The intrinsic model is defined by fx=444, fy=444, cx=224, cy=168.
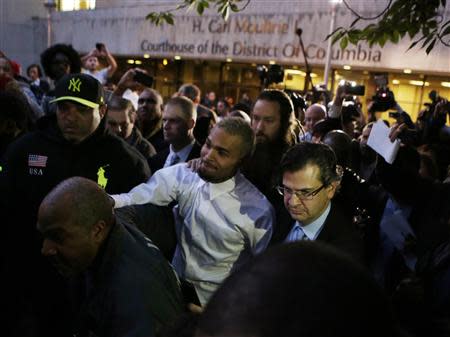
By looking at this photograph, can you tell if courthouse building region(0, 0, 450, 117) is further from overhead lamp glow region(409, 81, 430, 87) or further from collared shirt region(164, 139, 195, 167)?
collared shirt region(164, 139, 195, 167)

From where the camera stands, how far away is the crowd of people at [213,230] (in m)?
0.66

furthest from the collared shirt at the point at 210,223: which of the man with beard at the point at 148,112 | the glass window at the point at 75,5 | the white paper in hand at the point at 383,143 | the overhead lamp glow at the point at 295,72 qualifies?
the glass window at the point at 75,5

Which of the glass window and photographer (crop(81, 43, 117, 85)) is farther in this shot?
the glass window

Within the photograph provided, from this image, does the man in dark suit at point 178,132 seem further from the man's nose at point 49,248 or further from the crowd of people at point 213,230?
the man's nose at point 49,248

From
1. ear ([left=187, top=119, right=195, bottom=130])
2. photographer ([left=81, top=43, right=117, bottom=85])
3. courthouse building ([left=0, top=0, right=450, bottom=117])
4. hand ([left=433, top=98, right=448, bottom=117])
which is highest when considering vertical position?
courthouse building ([left=0, top=0, right=450, bottom=117])

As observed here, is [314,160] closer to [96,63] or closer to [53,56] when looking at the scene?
[53,56]

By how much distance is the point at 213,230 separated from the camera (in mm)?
2340

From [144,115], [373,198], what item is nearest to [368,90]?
[144,115]

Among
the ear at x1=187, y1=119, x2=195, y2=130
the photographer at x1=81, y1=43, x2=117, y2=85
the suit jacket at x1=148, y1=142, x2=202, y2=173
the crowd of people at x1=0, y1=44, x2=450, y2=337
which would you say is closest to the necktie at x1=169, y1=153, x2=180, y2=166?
the crowd of people at x1=0, y1=44, x2=450, y2=337

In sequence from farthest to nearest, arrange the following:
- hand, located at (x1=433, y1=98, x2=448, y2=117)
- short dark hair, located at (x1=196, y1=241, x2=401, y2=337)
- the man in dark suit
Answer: hand, located at (x1=433, y1=98, x2=448, y2=117)
the man in dark suit
short dark hair, located at (x1=196, y1=241, x2=401, y2=337)

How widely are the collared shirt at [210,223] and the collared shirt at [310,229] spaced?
4.9 inches

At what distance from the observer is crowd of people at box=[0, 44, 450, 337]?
66 centimetres

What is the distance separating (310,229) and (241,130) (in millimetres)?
662

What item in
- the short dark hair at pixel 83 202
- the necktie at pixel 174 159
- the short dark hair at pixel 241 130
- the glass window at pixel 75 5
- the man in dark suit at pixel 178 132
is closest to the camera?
the short dark hair at pixel 83 202
